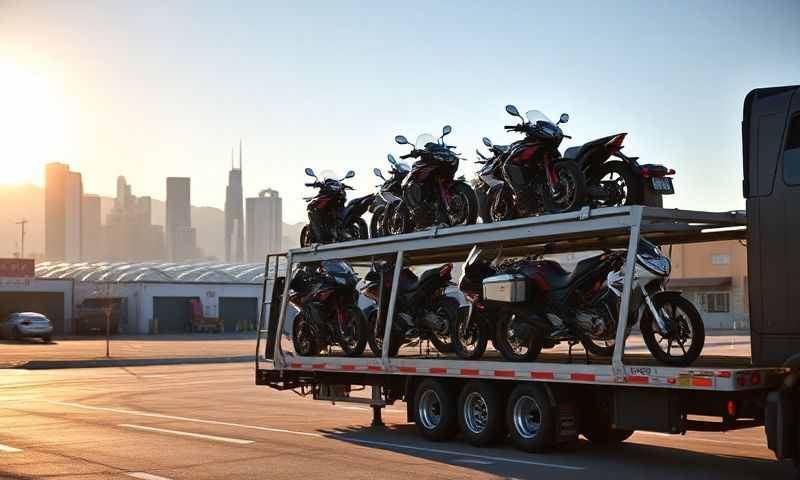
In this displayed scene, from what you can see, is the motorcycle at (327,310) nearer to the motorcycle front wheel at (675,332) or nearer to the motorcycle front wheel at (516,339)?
the motorcycle front wheel at (516,339)

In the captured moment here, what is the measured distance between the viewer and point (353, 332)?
1542 cm

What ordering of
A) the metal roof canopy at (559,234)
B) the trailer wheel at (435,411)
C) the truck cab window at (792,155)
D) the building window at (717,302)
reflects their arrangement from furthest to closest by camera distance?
1. the building window at (717,302)
2. the trailer wheel at (435,411)
3. the metal roof canopy at (559,234)
4. the truck cab window at (792,155)

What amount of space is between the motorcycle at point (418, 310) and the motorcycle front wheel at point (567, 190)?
2438 millimetres

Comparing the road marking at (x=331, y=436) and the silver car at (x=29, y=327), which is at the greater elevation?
the silver car at (x=29, y=327)

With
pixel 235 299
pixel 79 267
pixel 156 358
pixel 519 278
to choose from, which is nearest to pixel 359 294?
pixel 519 278

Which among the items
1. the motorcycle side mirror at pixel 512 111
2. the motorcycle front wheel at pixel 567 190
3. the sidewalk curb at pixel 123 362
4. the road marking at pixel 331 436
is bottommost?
the sidewalk curb at pixel 123 362

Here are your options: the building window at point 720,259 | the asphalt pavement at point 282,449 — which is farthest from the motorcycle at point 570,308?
the building window at point 720,259

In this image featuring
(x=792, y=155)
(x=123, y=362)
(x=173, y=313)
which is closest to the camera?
(x=792, y=155)

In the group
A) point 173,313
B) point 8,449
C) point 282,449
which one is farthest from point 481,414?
point 173,313

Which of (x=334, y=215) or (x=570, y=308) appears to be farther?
(x=334, y=215)

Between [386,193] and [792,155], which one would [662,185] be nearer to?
[792,155]

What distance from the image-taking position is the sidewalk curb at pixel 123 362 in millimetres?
31578

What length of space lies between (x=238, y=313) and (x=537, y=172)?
185 feet

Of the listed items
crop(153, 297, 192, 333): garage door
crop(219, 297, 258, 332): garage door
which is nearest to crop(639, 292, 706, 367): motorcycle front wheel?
crop(153, 297, 192, 333): garage door
